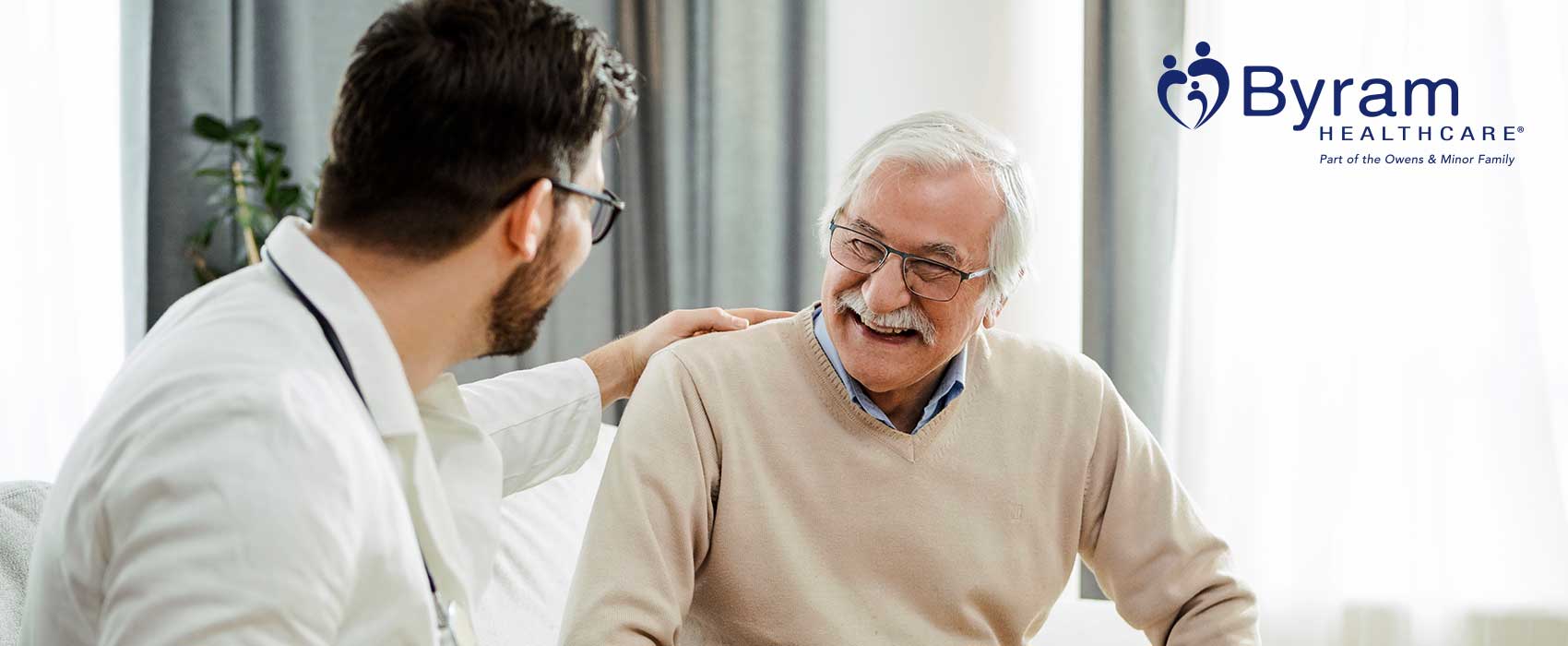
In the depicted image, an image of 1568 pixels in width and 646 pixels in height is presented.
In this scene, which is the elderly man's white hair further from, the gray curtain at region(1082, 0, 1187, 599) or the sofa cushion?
the gray curtain at region(1082, 0, 1187, 599)

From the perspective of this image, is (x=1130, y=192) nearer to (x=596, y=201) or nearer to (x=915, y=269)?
(x=915, y=269)

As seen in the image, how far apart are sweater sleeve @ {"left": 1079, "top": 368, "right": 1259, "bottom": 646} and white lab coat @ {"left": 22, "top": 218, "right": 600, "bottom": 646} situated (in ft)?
3.11

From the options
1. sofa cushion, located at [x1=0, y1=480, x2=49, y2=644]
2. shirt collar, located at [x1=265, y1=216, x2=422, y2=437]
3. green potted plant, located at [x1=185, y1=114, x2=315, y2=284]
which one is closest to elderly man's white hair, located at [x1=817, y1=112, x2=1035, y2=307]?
shirt collar, located at [x1=265, y1=216, x2=422, y2=437]

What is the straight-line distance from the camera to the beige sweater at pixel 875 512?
157cm

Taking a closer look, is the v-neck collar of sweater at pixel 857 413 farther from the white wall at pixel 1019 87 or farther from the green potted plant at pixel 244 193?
the green potted plant at pixel 244 193

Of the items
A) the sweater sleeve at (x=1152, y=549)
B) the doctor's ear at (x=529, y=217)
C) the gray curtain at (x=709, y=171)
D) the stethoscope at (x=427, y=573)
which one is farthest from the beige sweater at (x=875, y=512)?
the gray curtain at (x=709, y=171)

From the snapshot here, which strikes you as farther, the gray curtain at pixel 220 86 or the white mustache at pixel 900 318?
the gray curtain at pixel 220 86

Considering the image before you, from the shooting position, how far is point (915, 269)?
163 centimetres

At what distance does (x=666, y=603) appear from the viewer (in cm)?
150

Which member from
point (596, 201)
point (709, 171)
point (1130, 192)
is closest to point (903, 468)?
point (596, 201)

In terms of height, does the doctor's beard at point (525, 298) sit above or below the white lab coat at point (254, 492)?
above

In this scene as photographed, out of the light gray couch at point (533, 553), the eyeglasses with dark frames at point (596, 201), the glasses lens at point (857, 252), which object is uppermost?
the eyeglasses with dark frames at point (596, 201)

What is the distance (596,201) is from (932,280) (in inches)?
23.8

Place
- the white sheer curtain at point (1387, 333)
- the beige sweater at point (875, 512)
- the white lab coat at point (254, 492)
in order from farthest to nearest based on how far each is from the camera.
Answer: the white sheer curtain at point (1387, 333) < the beige sweater at point (875, 512) < the white lab coat at point (254, 492)
